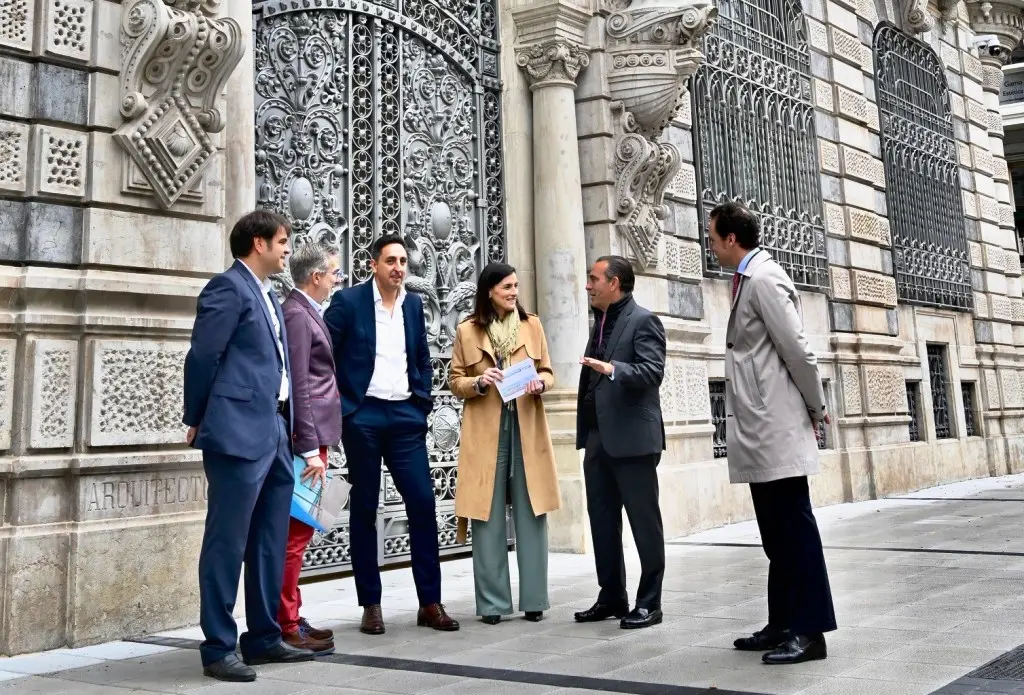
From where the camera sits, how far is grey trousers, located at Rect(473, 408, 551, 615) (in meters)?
5.80

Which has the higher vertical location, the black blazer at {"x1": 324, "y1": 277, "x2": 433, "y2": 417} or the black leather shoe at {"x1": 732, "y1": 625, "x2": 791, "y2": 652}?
the black blazer at {"x1": 324, "y1": 277, "x2": 433, "y2": 417}

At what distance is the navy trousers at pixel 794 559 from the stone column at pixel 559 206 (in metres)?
4.27

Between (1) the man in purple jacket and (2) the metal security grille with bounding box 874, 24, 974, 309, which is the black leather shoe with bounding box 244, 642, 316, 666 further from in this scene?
(2) the metal security grille with bounding box 874, 24, 974, 309

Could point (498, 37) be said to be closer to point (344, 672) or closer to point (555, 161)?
point (555, 161)

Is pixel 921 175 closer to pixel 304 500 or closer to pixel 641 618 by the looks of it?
pixel 641 618

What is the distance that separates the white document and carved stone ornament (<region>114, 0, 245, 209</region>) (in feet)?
7.09

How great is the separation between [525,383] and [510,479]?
58cm

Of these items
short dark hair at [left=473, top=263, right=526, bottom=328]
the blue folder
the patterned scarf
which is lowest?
the blue folder

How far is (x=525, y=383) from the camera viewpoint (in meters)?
5.80

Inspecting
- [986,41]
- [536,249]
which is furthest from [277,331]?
[986,41]

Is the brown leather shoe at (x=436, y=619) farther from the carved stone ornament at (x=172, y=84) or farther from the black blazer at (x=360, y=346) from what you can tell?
the carved stone ornament at (x=172, y=84)

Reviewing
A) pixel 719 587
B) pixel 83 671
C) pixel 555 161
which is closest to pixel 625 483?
pixel 719 587

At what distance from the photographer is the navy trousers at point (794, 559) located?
459 cm

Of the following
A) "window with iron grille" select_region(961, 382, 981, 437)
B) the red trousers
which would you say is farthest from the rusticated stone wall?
"window with iron grille" select_region(961, 382, 981, 437)
